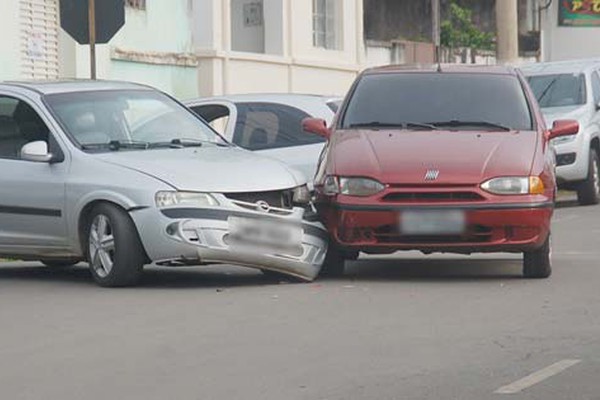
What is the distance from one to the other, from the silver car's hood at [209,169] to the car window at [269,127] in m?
2.41

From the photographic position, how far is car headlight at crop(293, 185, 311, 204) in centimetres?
1154

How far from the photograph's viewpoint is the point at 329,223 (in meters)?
11.4

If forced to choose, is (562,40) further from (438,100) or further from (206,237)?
(206,237)

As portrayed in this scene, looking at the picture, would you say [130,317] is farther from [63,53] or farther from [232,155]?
[63,53]

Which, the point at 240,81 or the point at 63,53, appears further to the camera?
the point at 240,81

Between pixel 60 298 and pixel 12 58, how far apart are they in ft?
33.6

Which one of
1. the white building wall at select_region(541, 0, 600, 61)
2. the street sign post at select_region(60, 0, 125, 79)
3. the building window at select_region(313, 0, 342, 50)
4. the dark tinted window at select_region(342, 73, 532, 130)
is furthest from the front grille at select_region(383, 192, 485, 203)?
the white building wall at select_region(541, 0, 600, 61)

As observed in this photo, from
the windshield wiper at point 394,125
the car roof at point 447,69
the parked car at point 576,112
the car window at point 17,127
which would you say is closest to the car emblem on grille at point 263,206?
the windshield wiper at point 394,125

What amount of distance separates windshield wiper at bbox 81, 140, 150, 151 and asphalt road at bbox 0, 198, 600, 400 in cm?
108

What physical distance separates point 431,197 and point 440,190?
0.28 feet

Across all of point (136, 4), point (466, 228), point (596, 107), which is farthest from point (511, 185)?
point (136, 4)

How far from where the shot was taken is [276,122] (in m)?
14.4

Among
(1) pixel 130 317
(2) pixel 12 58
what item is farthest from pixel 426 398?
(2) pixel 12 58

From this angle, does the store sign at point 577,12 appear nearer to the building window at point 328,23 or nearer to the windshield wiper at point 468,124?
the building window at point 328,23
